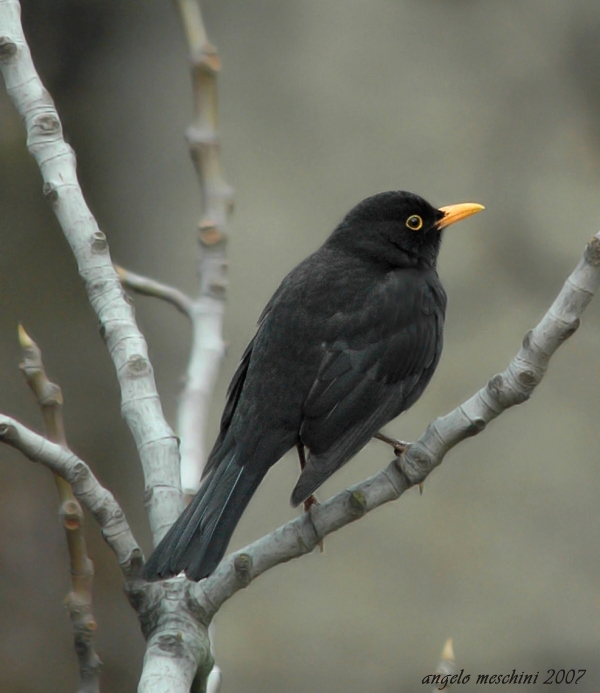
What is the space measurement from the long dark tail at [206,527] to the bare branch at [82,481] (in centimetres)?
7

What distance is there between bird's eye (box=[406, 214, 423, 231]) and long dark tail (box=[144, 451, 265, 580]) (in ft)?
4.68

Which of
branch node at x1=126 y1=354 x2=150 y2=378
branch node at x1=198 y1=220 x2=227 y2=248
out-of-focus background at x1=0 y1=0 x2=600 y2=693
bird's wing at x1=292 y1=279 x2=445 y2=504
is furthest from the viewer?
out-of-focus background at x1=0 y1=0 x2=600 y2=693

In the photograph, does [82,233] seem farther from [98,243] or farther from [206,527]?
[206,527]

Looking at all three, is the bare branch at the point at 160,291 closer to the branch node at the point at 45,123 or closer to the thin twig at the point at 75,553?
the branch node at the point at 45,123

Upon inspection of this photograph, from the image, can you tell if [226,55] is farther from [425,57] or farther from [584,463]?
[584,463]

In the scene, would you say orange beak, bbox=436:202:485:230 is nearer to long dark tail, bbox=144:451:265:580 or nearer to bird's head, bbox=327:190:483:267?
bird's head, bbox=327:190:483:267

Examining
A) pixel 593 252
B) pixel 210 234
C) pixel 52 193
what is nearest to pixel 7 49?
pixel 52 193

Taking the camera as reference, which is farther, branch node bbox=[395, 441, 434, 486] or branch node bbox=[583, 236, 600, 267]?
branch node bbox=[395, 441, 434, 486]

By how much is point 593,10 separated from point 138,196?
3667 mm

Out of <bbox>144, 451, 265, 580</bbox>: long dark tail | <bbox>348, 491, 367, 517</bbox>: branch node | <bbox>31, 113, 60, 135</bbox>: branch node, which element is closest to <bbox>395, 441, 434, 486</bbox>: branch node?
<bbox>348, 491, 367, 517</bbox>: branch node

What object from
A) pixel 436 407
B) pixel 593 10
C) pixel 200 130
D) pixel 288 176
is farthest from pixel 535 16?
pixel 200 130

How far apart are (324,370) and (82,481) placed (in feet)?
3.84

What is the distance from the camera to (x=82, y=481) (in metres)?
2.74

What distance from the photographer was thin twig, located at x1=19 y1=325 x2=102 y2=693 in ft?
9.13
